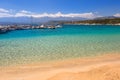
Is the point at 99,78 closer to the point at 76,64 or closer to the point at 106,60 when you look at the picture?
the point at 76,64

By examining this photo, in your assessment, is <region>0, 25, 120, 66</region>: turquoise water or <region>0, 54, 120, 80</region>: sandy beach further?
<region>0, 25, 120, 66</region>: turquoise water

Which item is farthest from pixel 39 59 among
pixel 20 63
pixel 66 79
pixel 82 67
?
pixel 66 79

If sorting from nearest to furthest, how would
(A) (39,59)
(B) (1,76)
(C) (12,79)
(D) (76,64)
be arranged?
(C) (12,79)
(B) (1,76)
(D) (76,64)
(A) (39,59)

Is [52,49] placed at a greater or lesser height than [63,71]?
lesser

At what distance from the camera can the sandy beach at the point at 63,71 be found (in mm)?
13016

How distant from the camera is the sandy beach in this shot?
13.0 m

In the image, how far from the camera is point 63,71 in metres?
15.7

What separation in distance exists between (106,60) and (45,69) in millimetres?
6115

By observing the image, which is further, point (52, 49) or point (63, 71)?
point (52, 49)

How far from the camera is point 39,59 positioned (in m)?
21.5

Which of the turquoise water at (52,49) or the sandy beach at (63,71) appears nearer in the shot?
the sandy beach at (63,71)

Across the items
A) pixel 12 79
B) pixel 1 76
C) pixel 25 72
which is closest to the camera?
pixel 12 79

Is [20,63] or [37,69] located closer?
[37,69]

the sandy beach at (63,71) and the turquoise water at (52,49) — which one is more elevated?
the sandy beach at (63,71)
